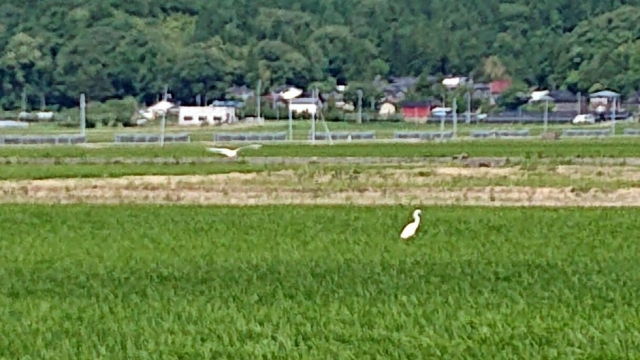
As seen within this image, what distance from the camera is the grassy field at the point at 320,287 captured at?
1149 centimetres

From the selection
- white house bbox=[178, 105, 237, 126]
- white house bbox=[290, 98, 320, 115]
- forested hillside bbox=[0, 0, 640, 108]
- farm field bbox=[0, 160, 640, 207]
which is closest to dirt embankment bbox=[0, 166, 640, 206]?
farm field bbox=[0, 160, 640, 207]

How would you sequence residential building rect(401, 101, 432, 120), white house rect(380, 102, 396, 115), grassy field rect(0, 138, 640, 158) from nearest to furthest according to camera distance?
grassy field rect(0, 138, 640, 158) < residential building rect(401, 101, 432, 120) < white house rect(380, 102, 396, 115)

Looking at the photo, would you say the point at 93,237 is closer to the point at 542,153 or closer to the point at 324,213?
the point at 324,213

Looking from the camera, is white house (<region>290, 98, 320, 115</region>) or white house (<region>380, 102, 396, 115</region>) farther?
white house (<region>380, 102, 396, 115</region>)

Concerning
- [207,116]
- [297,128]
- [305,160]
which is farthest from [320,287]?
[207,116]

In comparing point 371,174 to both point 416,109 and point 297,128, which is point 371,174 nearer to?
point 297,128

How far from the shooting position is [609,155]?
1763 inches

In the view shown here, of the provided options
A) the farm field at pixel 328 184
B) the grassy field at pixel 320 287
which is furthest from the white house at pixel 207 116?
the grassy field at pixel 320 287

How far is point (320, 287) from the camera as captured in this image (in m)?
14.8

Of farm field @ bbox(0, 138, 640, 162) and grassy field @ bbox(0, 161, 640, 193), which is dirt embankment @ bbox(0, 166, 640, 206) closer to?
grassy field @ bbox(0, 161, 640, 193)

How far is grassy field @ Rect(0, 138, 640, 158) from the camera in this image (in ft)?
152

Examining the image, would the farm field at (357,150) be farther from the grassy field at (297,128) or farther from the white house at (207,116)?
the white house at (207,116)

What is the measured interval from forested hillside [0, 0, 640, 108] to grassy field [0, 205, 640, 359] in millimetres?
86913

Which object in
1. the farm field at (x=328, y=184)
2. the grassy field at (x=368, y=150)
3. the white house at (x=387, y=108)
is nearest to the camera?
the farm field at (x=328, y=184)
